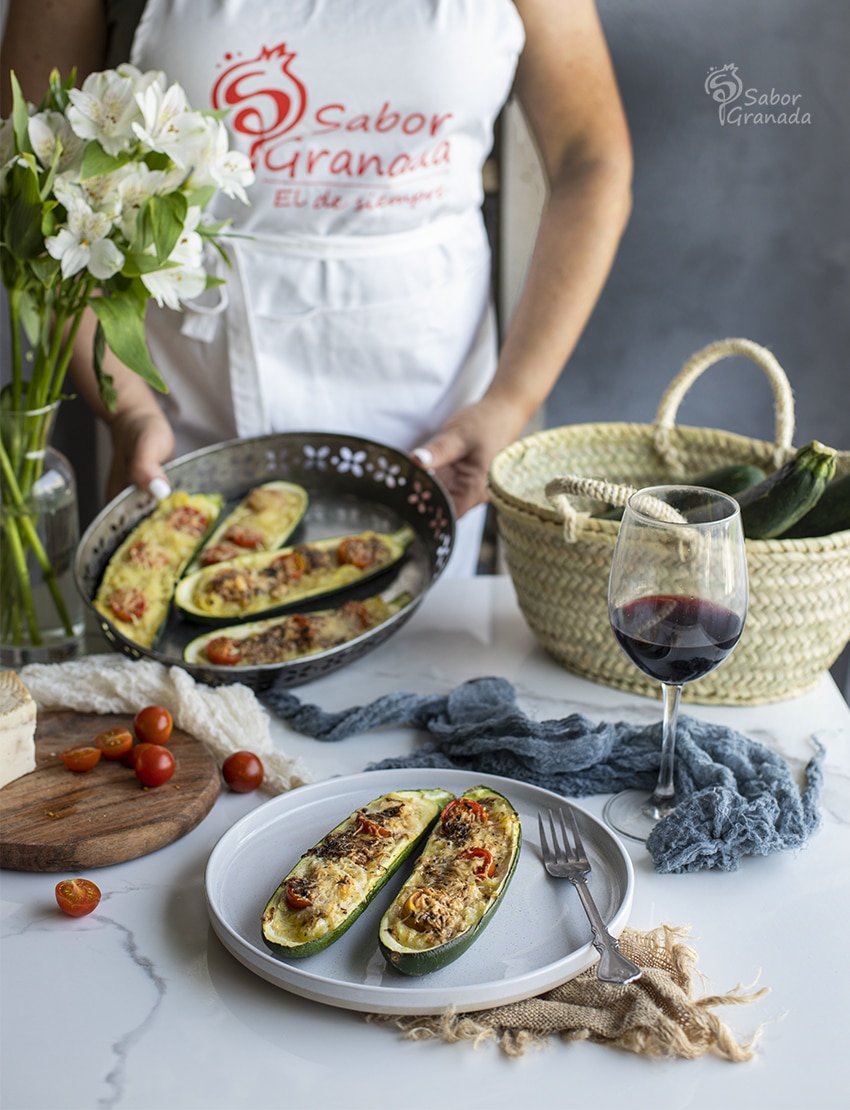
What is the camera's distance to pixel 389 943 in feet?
2.89

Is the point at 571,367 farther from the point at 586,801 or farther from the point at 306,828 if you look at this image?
the point at 306,828

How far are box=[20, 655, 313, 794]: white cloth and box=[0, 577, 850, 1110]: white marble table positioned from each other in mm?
64

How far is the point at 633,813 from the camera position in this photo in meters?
1.18

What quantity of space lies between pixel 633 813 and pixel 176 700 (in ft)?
1.74

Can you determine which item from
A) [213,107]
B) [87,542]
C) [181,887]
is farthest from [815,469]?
[213,107]

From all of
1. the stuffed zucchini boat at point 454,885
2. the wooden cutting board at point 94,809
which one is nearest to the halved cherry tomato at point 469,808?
the stuffed zucchini boat at point 454,885

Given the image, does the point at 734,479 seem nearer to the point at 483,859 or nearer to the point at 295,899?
the point at 483,859

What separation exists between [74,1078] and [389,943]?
25cm

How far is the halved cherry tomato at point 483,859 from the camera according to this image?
96 cm

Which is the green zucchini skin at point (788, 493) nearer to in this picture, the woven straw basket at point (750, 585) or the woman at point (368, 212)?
the woven straw basket at point (750, 585)

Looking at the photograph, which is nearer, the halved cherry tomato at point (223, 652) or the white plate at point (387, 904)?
the white plate at point (387, 904)

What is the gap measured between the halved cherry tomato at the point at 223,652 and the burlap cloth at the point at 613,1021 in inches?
24.5

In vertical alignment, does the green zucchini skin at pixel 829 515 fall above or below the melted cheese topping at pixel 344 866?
above

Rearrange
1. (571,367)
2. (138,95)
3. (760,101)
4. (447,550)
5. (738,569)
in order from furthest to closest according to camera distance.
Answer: (571,367), (760,101), (447,550), (138,95), (738,569)
